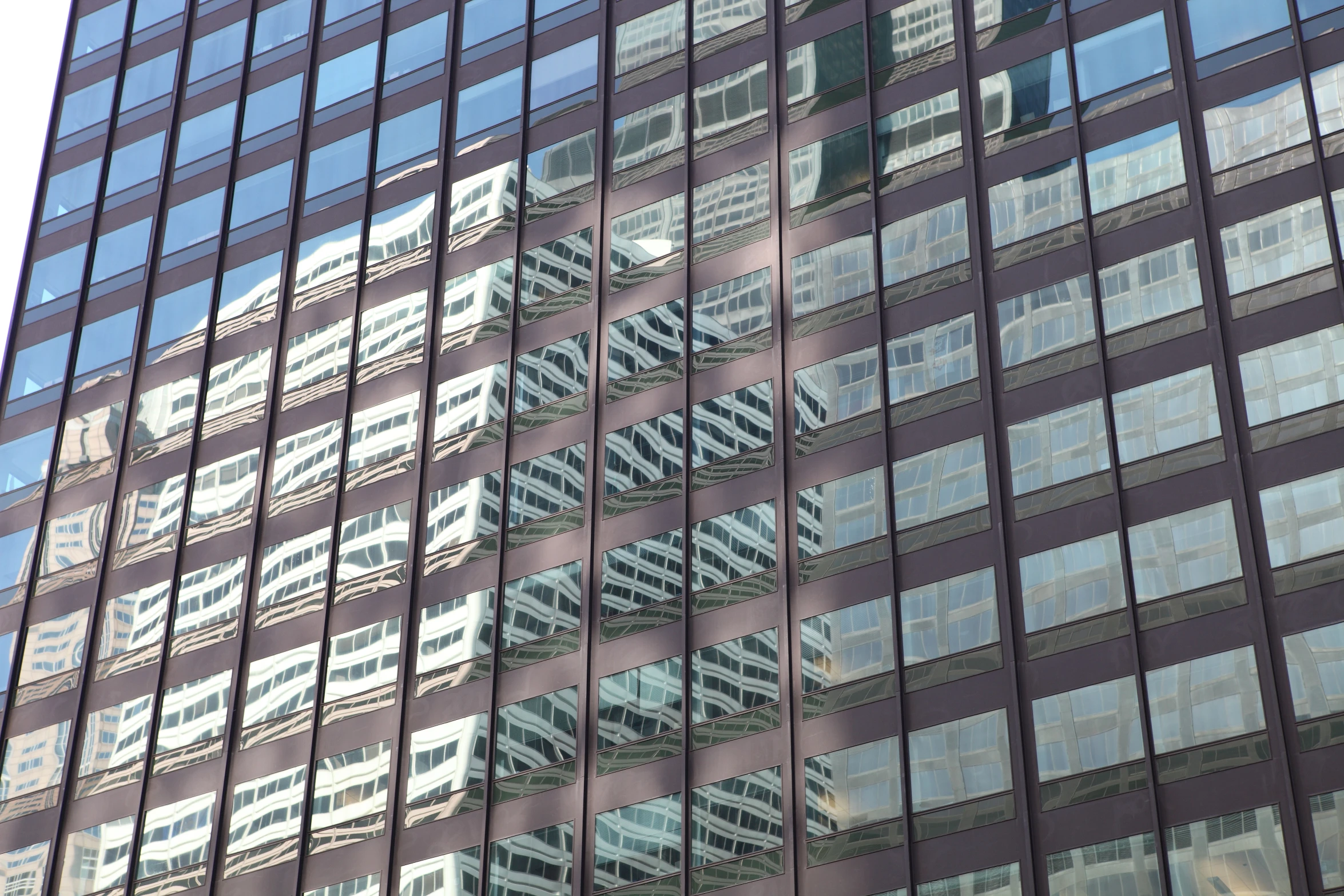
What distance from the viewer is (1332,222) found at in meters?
40.2

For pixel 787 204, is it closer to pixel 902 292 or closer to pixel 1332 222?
pixel 902 292

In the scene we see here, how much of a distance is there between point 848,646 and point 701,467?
6.83 m

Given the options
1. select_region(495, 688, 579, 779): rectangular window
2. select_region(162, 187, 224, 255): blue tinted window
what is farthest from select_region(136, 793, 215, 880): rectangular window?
select_region(162, 187, 224, 255): blue tinted window

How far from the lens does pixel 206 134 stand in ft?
202

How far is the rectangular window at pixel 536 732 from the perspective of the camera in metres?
44.8

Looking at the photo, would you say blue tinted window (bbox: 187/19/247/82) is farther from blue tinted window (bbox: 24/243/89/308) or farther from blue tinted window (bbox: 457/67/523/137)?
blue tinted window (bbox: 457/67/523/137)

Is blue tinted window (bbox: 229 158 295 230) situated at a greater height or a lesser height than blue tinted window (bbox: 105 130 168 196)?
lesser

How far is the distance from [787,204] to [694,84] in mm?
5868

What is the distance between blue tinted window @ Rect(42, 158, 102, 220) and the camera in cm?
6325

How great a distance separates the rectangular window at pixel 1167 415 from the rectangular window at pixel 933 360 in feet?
13.4

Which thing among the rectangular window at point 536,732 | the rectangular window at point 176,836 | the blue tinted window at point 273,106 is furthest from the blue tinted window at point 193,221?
the rectangular window at point 536,732

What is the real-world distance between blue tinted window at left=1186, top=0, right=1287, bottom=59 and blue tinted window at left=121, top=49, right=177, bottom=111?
1437 inches

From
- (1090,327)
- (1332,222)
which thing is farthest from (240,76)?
(1332,222)

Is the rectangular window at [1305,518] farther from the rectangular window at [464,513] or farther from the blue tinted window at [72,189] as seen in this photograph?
the blue tinted window at [72,189]
